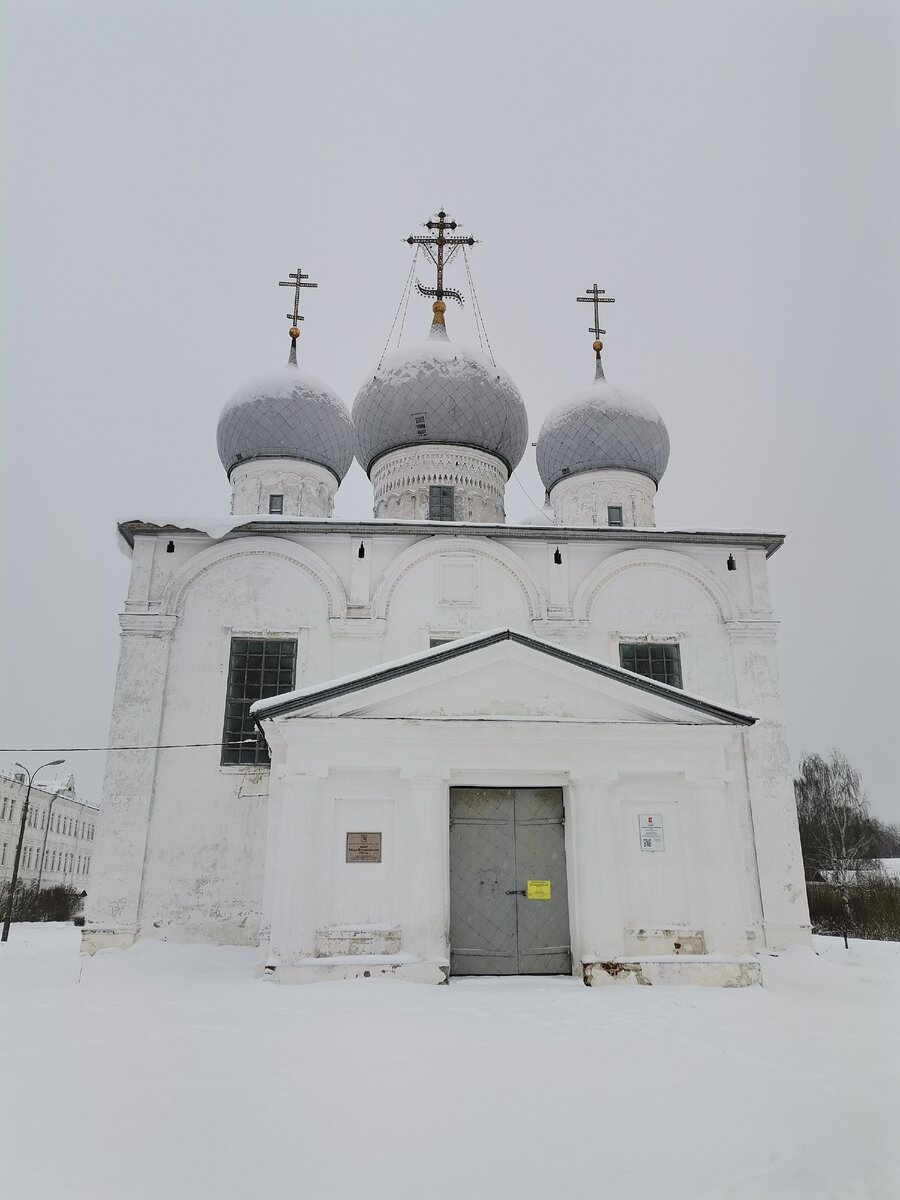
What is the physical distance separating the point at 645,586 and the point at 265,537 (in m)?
6.19

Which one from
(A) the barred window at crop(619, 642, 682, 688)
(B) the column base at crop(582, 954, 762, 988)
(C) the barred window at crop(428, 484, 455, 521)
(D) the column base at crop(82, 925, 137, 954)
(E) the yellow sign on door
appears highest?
(C) the barred window at crop(428, 484, 455, 521)

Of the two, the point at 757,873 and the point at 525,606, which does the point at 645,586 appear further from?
the point at 757,873

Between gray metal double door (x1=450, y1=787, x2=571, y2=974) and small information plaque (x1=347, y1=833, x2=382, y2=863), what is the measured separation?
3.08 feet

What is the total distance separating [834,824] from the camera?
1340 inches

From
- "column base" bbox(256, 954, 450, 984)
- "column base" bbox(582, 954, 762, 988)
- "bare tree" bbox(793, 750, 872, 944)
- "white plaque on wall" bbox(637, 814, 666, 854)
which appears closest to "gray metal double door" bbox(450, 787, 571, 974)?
"column base" bbox(582, 954, 762, 988)

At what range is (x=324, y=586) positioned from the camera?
44.9ft

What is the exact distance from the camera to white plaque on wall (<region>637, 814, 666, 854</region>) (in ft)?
31.2

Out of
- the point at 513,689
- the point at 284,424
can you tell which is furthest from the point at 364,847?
the point at 284,424

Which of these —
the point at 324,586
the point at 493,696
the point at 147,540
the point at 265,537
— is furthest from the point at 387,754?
the point at 147,540

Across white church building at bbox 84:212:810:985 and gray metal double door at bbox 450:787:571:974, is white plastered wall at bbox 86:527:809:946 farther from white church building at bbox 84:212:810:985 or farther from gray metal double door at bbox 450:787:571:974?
gray metal double door at bbox 450:787:571:974

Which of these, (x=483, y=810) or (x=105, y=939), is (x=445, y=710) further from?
(x=105, y=939)

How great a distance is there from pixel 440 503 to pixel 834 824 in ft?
83.5

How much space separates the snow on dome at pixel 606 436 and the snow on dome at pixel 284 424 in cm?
450

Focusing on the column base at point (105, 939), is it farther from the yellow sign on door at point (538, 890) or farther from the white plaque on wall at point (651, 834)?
the white plaque on wall at point (651, 834)
